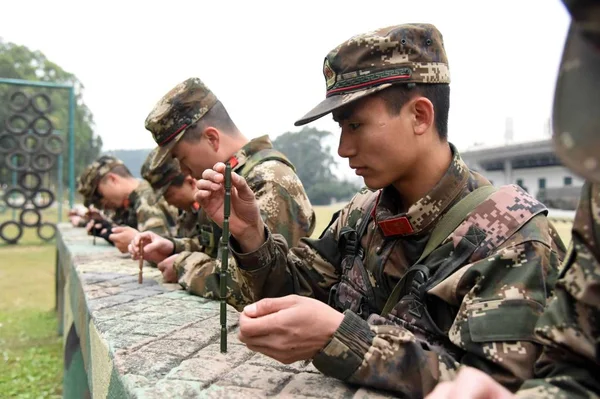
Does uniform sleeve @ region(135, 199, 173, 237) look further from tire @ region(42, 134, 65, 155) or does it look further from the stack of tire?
tire @ region(42, 134, 65, 155)

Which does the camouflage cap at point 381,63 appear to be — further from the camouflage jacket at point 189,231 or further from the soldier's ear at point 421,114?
the camouflage jacket at point 189,231

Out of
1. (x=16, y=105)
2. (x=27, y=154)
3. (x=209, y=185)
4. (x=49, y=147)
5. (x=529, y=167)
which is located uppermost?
(x=209, y=185)

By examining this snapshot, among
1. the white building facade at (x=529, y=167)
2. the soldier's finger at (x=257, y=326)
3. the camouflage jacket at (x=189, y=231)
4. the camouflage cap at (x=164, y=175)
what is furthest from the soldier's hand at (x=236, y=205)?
the white building facade at (x=529, y=167)

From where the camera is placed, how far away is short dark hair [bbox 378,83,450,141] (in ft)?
6.40

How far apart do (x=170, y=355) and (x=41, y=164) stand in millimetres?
16578

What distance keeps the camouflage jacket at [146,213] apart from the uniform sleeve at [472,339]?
14.3ft

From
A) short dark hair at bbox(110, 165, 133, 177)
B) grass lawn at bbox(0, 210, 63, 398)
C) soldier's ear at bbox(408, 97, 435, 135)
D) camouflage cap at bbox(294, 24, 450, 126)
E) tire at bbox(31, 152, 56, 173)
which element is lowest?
grass lawn at bbox(0, 210, 63, 398)

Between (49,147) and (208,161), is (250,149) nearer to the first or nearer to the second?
(208,161)

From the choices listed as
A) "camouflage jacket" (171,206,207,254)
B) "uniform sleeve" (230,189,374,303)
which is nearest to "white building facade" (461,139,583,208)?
"camouflage jacket" (171,206,207,254)

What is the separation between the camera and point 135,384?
1.70 meters

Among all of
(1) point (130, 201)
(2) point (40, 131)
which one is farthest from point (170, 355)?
(2) point (40, 131)

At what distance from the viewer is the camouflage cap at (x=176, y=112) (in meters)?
3.67

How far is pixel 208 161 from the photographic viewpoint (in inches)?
145

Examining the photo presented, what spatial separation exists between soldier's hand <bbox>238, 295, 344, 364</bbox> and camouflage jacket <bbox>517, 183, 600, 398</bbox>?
1.76 feet
